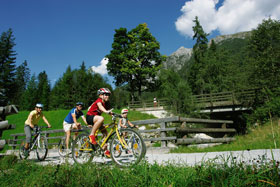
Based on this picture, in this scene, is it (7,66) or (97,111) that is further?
(7,66)

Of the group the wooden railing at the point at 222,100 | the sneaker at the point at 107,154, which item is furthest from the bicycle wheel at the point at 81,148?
the wooden railing at the point at 222,100

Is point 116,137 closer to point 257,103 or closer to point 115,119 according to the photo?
point 115,119

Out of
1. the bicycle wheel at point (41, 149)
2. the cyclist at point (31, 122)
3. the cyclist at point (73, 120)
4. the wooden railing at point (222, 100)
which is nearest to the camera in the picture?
the bicycle wheel at point (41, 149)

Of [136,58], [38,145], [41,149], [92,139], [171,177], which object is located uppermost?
[136,58]

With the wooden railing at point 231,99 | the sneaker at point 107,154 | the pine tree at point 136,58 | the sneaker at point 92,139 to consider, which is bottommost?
the sneaker at point 107,154

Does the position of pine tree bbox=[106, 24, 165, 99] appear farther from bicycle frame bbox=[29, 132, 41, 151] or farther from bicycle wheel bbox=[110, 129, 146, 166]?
bicycle wheel bbox=[110, 129, 146, 166]

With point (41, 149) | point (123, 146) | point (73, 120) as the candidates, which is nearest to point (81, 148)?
point (123, 146)

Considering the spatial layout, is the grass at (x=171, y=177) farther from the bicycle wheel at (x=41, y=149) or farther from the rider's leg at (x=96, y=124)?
the bicycle wheel at (x=41, y=149)

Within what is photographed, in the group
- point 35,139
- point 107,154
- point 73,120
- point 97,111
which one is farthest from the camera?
point 73,120

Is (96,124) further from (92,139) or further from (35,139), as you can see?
(35,139)

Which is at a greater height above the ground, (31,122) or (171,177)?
(31,122)

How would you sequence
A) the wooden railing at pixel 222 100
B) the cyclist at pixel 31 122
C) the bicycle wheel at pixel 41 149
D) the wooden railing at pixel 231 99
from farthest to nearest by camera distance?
the wooden railing at pixel 222 100, the wooden railing at pixel 231 99, the cyclist at pixel 31 122, the bicycle wheel at pixel 41 149

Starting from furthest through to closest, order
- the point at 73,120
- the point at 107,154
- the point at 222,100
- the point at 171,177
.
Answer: the point at 222,100 → the point at 73,120 → the point at 107,154 → the point at 171,177

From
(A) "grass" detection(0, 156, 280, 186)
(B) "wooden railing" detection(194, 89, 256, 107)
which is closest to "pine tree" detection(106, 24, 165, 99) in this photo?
(B) "wooden railing" detection(194, 89, 256, 107)
